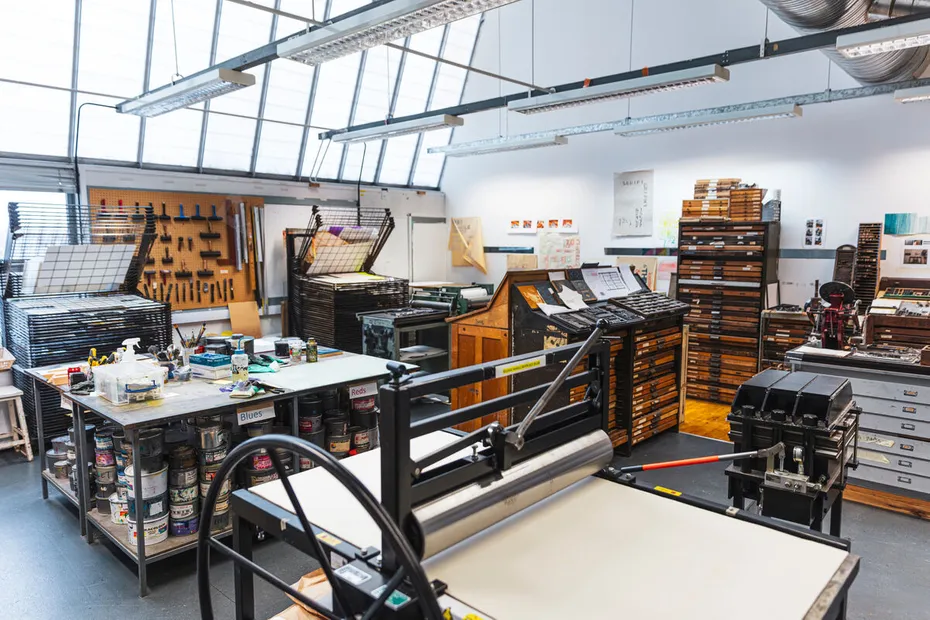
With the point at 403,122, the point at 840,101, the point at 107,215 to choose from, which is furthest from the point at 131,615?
the point at 840,101

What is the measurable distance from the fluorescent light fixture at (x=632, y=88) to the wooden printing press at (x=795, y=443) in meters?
3.08

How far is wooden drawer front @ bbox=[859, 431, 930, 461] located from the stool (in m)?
6.06

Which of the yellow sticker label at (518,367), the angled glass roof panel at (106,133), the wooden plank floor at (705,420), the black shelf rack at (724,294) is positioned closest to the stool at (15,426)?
the angled glass roof panel at (106,133)

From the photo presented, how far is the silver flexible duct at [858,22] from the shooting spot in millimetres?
4234

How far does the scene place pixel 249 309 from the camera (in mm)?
7637

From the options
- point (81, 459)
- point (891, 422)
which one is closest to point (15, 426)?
point (81, 459)

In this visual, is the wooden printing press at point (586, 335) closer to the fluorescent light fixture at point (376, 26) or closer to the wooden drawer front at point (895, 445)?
the wooden drawer front at point (895, 445)

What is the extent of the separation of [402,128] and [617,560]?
6160 millimetres

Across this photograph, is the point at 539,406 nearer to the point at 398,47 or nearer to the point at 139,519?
the point at 139,519

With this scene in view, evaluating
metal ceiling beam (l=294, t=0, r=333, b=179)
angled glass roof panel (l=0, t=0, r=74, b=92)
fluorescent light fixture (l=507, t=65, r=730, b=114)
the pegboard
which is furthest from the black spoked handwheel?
metal ceiling beam (l=294, t=0, r=333, b=179)

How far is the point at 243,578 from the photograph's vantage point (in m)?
1.64

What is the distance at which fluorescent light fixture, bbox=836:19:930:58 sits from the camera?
3.57 m

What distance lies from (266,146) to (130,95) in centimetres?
173

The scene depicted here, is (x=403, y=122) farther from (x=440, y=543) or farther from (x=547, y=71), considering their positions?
(x=440, y=543)
